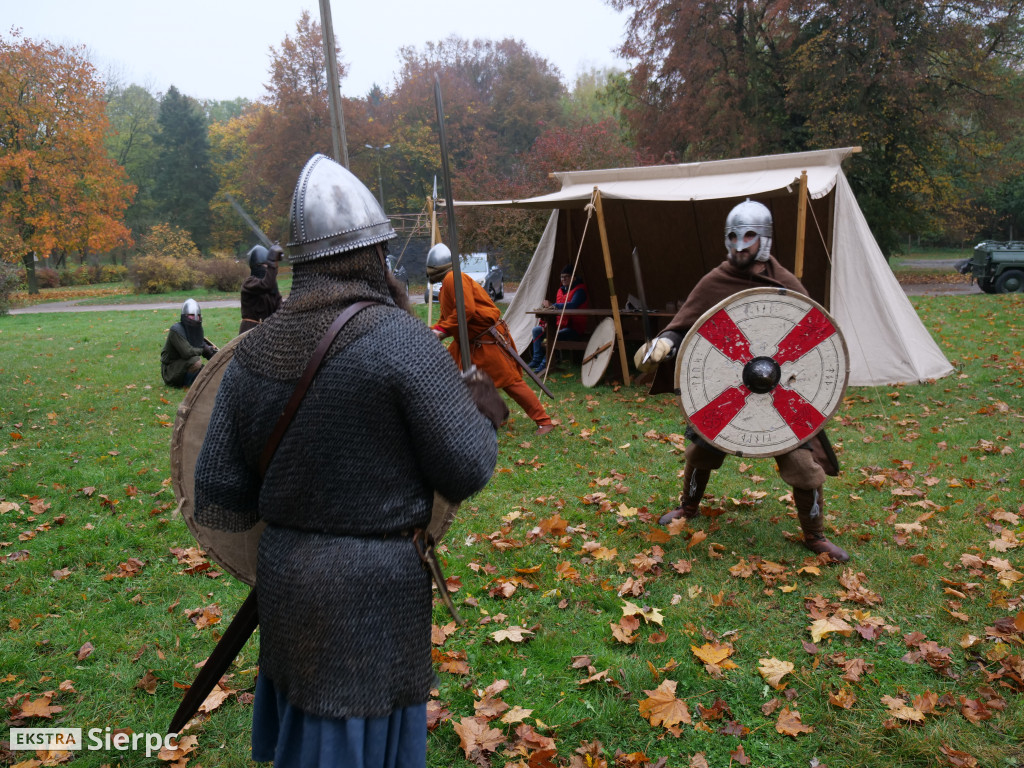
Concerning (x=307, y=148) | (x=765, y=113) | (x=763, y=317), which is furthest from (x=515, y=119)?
(x=763, y=317)

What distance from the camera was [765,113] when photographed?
760 inches

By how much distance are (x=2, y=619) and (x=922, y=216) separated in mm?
23699

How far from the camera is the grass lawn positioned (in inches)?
106

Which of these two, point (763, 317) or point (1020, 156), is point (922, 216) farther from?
point (763, 317)

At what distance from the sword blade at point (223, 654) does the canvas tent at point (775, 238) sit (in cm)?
614

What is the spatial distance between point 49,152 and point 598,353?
27.4 m

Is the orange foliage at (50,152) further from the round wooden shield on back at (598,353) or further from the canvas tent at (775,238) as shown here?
the round wooden shield on back at (598,353)

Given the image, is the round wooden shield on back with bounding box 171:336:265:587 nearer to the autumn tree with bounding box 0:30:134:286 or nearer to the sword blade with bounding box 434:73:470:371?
the sword blade with bounding box 434:73:470:371

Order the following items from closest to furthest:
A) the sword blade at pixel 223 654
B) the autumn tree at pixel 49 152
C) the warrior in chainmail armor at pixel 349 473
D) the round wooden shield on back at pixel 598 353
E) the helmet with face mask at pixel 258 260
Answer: the warrior in chainmail armor at pixel 349 473 < the sword blade at pixel 223 654 < the helmet with face mask at pixel 258 260 < the round wooden shield on back at pixel 598 353 < the autumn tree at pixel 49 152

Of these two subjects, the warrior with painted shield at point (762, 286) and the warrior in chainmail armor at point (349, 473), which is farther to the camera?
the warrior with painted shield at point (762, 286)

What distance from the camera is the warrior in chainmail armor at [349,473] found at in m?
1.61

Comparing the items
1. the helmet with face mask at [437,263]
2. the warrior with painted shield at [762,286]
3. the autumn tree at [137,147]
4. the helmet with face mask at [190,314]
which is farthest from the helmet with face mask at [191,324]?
the autumn tree at [137,147]

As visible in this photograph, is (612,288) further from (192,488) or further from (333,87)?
(192,488)

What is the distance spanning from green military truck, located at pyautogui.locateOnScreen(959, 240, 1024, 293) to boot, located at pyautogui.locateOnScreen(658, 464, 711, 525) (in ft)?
53.5
